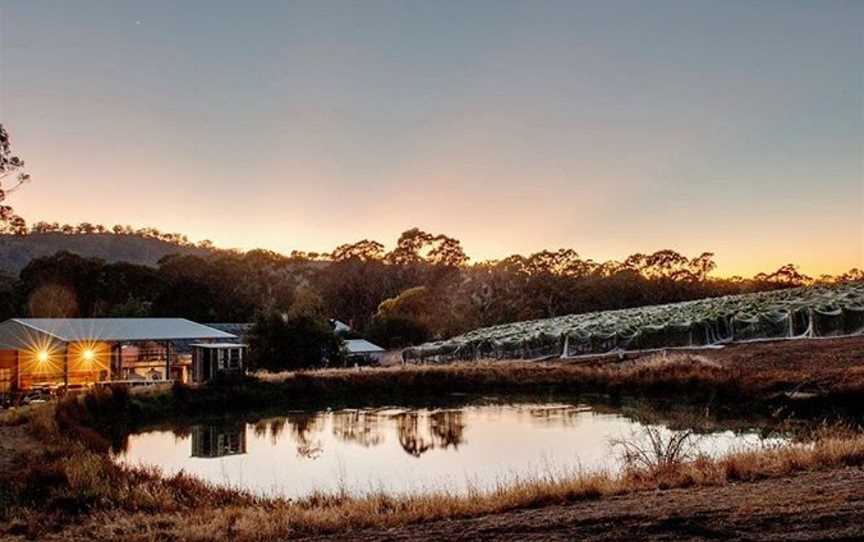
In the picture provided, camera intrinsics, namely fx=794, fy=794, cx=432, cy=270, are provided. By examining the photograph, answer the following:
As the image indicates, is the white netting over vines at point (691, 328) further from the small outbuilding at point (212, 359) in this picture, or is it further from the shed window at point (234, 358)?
the small outbuilding at point (212, 359)

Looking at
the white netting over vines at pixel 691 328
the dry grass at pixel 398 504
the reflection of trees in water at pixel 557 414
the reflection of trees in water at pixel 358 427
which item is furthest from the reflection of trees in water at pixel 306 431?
the white netting over vines at pixel 691 328

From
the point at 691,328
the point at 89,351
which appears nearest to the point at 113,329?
the point at 89,351

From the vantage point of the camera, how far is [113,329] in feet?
121

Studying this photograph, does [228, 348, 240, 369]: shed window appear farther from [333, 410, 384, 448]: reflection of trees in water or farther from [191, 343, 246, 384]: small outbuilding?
[333, 410, 384, 448]: reflection of trees in water

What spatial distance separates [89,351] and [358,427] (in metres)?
16.4

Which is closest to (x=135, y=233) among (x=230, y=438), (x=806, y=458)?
(x=230, y=438)

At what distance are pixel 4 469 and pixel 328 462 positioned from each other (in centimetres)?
685

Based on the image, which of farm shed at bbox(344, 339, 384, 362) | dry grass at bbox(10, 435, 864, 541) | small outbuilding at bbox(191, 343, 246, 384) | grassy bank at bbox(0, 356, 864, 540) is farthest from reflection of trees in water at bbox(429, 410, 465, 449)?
farm shed at bbox(344, 339, 384, 362)

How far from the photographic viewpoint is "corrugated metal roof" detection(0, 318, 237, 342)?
34312 millimetres

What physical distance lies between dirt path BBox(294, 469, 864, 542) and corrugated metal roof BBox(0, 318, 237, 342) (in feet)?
98.6

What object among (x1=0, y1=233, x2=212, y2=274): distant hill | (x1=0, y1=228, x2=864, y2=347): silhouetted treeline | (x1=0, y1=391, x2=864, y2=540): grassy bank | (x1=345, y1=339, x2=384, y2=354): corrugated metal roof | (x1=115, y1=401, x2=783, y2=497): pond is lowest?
(x1=115, y1=401, x2=783, y2=497): pond

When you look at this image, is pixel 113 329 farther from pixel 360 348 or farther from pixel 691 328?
pixel 691 328

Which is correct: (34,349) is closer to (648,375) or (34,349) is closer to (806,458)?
(648,375)

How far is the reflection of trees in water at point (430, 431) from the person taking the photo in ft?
66.3
